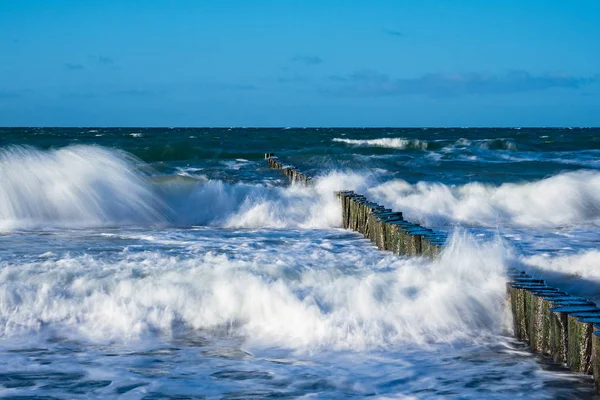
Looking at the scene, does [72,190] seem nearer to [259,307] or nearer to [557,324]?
[259,307]

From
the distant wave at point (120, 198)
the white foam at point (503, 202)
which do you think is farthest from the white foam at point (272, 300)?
the white foam at point (503, 202)

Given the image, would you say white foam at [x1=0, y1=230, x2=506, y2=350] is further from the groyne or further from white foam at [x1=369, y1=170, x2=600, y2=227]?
white foam at [x1=369, y1=170, x2=600, y2=227]

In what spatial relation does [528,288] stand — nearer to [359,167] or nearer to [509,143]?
[359,167]

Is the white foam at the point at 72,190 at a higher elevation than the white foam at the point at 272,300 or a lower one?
higher

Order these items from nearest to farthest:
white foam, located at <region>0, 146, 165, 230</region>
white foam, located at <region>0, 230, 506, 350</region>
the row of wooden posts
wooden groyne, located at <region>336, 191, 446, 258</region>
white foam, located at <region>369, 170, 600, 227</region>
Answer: the row of wooden posts, white foam, located at <region>0, 230, 506, 350</region>, wooden groyne, located at <region>336, 191, 446, 258</region>, white foam, located at <region>0, 146, 165, 230</region>, white foam, located at <region>369, 170, 600, 227</region>

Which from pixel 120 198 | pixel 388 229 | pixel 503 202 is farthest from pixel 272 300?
pixel 503 202

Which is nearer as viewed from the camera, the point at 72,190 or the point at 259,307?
the point at 259,307

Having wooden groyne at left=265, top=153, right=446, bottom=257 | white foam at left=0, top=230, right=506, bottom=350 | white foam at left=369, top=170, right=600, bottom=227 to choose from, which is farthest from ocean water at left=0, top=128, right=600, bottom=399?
white foam at left=369, top=170, right=600, bottom=227

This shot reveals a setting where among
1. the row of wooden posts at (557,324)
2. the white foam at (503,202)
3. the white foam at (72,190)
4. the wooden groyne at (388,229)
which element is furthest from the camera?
the white foam at (503,202)

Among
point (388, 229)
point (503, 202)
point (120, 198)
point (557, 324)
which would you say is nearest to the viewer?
point (557, 324)

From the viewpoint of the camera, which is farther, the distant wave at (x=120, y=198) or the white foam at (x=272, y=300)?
the distant wave at (x=120, y=198)

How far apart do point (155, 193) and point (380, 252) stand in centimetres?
543

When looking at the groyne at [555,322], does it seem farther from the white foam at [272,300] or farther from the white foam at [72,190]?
the white foam at [72,190]

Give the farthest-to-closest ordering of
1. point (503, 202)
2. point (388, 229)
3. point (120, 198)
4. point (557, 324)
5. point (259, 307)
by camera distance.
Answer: point (503, 202), point (120, 198), point (388, 229), point (259, 307), point (557, 324)
